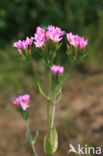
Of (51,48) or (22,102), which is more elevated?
(51,48)

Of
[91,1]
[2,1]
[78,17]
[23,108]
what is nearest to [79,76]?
[78,17]

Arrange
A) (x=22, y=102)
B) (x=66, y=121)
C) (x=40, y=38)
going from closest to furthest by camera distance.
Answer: (x=40, y=38) < (x=22, y=102) < (x=66, y=121)

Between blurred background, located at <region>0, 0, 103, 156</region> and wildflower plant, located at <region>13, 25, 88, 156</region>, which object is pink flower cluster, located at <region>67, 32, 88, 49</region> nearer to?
wildflower plant, located at <region>13, 25, 88, 156</region>

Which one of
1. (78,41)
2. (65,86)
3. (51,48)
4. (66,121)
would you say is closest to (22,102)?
(51,48)

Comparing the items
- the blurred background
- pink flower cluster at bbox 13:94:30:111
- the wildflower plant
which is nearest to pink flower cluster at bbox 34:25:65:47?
the wildflower plant

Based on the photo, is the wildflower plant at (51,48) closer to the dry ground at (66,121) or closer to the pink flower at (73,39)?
the pink flower at (73,39)

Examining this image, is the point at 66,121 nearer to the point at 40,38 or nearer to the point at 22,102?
the point at 22,102

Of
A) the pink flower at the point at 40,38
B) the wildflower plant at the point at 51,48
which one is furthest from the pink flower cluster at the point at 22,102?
the pink flower at the point at 40,38

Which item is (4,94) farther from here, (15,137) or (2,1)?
(2,1)
